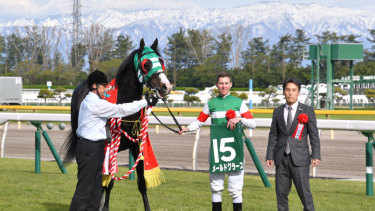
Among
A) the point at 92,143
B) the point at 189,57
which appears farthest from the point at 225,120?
the point at 189,57

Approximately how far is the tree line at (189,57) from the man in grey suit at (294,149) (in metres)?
46.1

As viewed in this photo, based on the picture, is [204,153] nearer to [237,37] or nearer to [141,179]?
[141,179]

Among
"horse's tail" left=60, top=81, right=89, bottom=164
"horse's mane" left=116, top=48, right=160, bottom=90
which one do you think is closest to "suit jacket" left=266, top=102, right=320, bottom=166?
"horse's mane" left=116, top=48, right=160, bottom=90

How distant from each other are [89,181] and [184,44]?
74908 mm

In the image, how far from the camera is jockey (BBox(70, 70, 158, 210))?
14.3 ft

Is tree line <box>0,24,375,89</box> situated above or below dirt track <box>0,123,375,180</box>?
above

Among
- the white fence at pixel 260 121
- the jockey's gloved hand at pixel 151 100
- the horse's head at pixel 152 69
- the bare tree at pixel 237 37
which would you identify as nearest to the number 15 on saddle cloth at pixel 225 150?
the horse's head at pixel 152 69

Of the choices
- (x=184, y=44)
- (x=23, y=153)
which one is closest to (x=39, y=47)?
(x=184, y=44)

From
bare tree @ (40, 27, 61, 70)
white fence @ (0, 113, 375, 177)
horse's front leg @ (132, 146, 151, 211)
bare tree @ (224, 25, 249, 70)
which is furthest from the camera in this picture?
bare tree @ (40, 27, 61, 70)

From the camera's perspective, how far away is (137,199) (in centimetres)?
616

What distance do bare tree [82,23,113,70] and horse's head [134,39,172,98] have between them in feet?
225

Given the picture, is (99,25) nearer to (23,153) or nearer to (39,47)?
(39,47)

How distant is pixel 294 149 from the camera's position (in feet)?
14.9

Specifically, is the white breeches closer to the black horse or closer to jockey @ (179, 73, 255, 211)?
jockey @ (179, 73, 255, 211)
